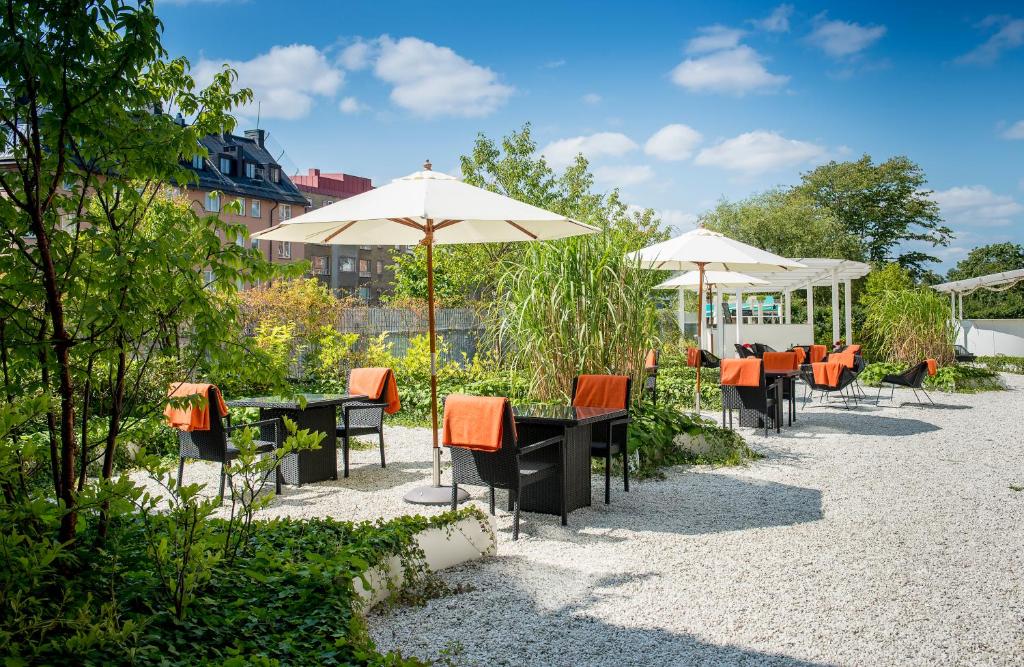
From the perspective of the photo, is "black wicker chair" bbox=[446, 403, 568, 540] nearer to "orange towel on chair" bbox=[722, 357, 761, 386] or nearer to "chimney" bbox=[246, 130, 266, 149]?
"orange towel on chair" bbox=[722, 357, 761, 386]

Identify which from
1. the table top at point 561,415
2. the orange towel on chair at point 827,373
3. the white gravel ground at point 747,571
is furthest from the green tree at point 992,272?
the table top at point 561,415

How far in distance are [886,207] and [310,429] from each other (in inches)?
1623

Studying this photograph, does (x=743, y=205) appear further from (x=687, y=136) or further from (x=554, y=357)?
Answer: (x=554, y=357)

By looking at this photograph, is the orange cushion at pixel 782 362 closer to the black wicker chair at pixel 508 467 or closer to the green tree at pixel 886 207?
the black wicker chair at pixel 508 467

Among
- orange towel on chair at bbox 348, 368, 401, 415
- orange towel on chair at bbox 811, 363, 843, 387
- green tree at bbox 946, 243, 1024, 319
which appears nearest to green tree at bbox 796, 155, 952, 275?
green tree at bbox 946, 243, 1024, 319

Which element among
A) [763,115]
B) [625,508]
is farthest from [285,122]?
[625,508]

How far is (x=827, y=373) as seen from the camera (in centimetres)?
1138

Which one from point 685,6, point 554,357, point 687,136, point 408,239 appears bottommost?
point 554,357

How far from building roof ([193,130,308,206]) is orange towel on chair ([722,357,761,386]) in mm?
34432

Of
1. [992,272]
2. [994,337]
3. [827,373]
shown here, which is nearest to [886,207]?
[992,272]

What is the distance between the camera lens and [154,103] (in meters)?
2.93

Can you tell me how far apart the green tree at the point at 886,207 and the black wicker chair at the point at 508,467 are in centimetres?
3965

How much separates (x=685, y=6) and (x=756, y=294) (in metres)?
14.0

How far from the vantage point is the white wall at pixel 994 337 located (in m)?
22.2
